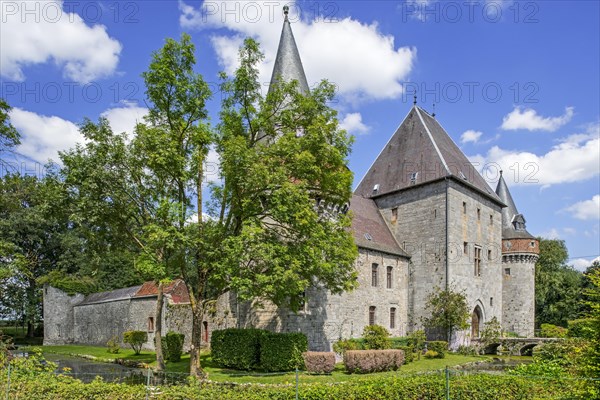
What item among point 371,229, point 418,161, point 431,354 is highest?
point 418,161

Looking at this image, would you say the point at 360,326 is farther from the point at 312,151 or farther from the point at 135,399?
the point at 135,399

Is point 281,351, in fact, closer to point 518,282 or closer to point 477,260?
point 477,260

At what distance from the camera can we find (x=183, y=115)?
59.9 ft

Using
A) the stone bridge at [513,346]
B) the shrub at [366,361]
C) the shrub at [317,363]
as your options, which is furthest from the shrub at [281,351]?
the stone bridge at [513,346]

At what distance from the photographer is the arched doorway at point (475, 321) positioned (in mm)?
30478

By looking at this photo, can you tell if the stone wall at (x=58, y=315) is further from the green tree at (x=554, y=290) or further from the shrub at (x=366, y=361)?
the green tree at (x=554, y=290)

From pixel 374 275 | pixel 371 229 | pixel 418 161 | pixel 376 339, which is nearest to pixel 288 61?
pixel 371 229

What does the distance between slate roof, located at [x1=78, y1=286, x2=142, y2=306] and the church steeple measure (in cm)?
1751

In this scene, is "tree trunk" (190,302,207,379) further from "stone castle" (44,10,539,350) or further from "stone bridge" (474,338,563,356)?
"stone bridge" (474,338,563,356)

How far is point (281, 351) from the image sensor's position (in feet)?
60.1

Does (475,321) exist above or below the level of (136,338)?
above

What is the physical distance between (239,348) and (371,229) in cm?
1230

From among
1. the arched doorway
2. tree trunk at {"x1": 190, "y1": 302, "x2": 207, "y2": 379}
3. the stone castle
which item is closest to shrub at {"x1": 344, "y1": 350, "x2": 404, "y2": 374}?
the stone castle

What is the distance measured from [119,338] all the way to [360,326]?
16.7 meters
